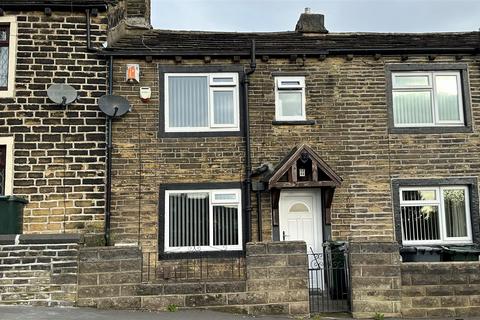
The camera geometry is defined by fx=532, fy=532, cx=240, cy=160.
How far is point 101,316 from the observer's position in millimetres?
7852

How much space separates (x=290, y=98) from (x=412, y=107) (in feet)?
9.26

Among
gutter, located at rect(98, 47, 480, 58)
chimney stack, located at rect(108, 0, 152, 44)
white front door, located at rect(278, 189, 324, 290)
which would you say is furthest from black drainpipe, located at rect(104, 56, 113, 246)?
white front door, located at rect(278, 189, 324, 290)

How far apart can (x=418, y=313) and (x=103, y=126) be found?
7.27 meters

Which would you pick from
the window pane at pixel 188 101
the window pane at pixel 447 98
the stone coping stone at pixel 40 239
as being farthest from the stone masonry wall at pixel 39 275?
the window pane at pixel 447 98

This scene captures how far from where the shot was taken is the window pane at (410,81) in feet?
40.3

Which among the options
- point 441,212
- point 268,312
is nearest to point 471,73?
point 441,212

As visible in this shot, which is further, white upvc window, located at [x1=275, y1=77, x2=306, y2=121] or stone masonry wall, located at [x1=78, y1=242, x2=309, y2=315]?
white upvc window, located at [x1=275, y1=77, x2=306, y2=121]

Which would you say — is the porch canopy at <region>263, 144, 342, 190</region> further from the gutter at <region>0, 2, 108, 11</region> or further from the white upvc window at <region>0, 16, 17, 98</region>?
the white upvc window at <region>0, 16, 17, 98</region>

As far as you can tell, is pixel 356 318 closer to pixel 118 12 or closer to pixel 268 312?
pixel 268 312

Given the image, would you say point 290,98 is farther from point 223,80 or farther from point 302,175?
point 302,175

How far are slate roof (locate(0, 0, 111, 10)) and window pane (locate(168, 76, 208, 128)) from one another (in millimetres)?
2260

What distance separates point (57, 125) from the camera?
448 inches

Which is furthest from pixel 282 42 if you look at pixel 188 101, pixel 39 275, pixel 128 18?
pixel 39 275

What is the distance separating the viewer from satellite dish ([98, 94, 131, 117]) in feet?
36.9
